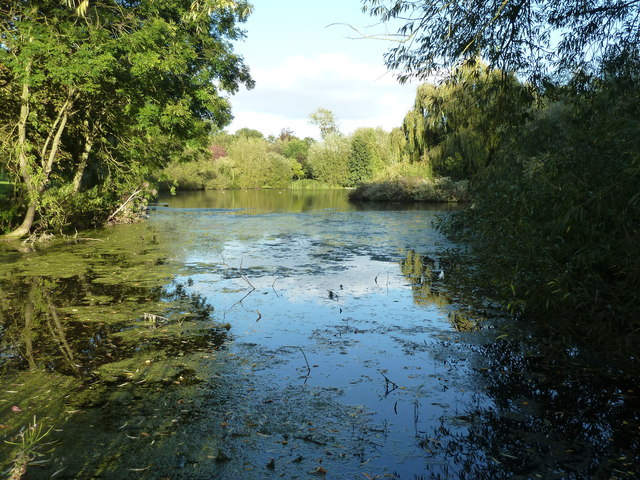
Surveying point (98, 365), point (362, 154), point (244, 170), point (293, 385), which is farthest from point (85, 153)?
point (244, 170)

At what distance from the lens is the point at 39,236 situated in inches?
487

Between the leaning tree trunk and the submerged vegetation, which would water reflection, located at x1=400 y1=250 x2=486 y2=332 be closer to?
the submerged vegetation

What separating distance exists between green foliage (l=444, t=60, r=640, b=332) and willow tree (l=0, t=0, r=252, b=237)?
5721 mm

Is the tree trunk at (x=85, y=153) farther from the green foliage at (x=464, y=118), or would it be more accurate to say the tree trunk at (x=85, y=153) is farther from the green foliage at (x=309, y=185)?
the green foliage at (x=309, y=185)

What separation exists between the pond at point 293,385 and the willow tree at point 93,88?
178 inches

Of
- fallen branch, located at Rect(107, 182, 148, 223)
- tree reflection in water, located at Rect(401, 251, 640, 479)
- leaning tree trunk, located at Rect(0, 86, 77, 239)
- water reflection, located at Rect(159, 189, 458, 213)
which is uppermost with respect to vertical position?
leaning tree trunk, located at Rect(0, 86, 77, 239)

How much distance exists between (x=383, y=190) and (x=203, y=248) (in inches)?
905

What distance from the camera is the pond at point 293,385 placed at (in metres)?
2.97

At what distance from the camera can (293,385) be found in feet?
13.5

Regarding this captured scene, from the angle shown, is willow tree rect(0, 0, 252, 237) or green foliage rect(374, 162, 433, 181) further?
green foliage rect(374, 162, 433, 181)

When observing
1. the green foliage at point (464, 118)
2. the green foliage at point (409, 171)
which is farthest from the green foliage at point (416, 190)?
the green foliage at point (464, 118)

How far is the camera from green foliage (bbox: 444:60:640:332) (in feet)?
11.6

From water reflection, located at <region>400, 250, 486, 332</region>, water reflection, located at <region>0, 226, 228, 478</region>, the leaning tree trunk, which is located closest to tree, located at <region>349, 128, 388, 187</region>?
the leaning tree trunk

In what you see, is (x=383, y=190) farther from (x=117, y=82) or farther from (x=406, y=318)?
(x=406, y=318)
